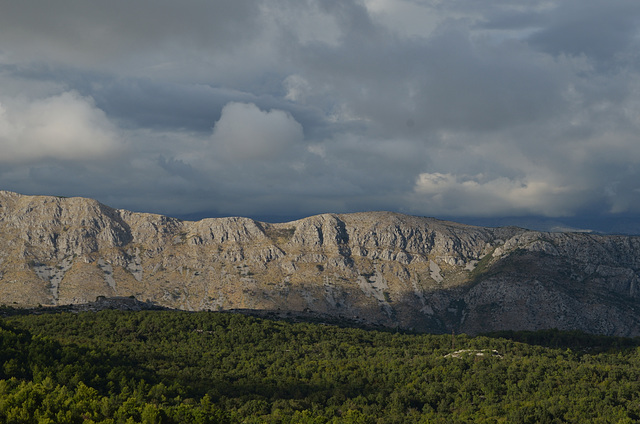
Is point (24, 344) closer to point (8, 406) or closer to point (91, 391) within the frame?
point (91, 391)

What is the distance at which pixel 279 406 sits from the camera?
163m

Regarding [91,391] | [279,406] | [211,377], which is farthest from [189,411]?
[211,377]

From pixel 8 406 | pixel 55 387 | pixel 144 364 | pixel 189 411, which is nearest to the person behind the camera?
pixel 8 406

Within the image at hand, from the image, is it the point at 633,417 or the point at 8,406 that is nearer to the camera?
the point at 8,406

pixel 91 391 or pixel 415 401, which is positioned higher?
pixel 91 391

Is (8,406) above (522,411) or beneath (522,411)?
above

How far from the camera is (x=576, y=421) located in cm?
15525

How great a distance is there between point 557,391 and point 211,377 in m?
124

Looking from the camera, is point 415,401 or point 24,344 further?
point 415,401

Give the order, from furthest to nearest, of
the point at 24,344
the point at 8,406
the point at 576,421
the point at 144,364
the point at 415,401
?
the point at 144,364
the point at 415,401
the point at 24,344
the point at 576,421
the point at 8,406

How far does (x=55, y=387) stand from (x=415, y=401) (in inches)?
4511

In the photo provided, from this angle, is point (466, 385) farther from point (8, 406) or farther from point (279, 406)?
point (8, 406)

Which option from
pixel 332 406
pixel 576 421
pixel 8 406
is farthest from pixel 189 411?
pixel 576 421

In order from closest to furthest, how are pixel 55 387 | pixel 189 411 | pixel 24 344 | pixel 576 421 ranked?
pixel 189 411, pixel 55 387, pixel 576 421, pixel 24 344
